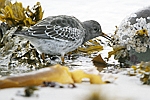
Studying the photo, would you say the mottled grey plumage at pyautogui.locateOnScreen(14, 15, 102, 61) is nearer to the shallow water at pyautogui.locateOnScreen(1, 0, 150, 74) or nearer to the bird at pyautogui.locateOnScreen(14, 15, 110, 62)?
the bird at pyautogui.locateOnScreen(14, 15, 110, 62)

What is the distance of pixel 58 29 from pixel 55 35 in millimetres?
102

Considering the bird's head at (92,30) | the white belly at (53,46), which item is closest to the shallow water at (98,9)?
the bird's head at (92,30)

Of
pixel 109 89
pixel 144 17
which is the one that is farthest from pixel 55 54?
pixel 109 89

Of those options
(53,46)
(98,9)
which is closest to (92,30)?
(53,46)

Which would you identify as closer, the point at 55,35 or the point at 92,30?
the point at 55,35

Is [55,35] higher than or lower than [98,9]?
lower

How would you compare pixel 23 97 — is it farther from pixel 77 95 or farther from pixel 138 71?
pixel 138 71

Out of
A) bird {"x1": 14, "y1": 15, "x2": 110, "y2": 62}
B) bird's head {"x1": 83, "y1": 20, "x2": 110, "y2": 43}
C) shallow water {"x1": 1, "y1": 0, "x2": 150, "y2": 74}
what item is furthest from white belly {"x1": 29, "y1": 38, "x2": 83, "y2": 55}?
shallow water {"x1": 1, "y1": 0, "x2": 150, "y2": 74}

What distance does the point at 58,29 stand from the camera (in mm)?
5316

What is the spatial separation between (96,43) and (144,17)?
127 cm

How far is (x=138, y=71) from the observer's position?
3135 mm

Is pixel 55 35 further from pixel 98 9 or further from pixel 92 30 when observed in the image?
pixel 98 9

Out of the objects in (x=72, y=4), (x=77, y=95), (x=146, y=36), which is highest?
(x=72, y=4)

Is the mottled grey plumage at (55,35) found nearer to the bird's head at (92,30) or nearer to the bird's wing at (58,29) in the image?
the bird's wing at (58,29)
